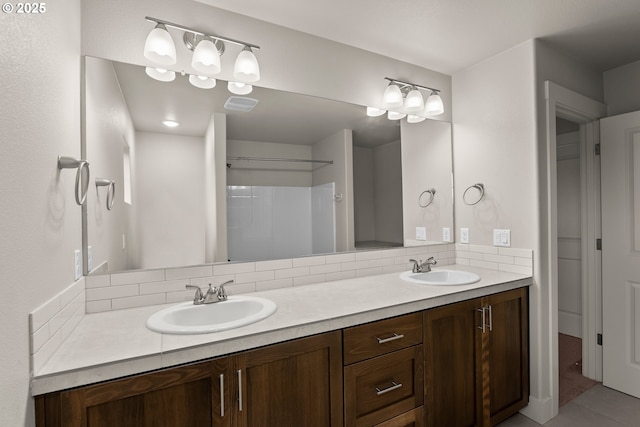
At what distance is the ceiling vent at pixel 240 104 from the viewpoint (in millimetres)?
1750

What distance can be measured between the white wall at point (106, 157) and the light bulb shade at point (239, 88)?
0.54m

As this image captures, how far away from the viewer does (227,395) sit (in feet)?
3.55

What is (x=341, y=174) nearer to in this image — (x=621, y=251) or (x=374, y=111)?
(x=374, y=111)

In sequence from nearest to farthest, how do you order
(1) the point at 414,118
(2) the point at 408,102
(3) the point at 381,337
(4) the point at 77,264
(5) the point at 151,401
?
(5) the point at 151,401 < (4) the point at 77,264 < (3) the point at 381,337 < (2) the point at 408,102 < (1) the point at 414,118

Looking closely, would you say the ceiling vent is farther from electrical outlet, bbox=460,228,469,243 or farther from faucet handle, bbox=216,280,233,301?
electrical outlet, bbox=460,228,469,243

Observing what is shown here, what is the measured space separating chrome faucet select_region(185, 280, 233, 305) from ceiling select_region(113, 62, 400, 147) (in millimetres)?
840

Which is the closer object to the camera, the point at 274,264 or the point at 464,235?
the point at 274,264

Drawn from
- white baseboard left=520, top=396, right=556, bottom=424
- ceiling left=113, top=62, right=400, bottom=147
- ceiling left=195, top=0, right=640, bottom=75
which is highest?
ceiling left=195, top=0, right=640, bottom=75

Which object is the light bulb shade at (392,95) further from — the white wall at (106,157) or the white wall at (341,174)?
the white wall at (106,157)

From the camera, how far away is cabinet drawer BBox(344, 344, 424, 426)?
134 cm

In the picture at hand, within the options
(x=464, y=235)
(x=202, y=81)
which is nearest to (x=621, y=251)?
(x=464, y=235)

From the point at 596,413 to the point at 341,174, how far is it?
7.75ft

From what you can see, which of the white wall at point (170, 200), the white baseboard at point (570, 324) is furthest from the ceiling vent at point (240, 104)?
the white baseboard at point (570, 324)

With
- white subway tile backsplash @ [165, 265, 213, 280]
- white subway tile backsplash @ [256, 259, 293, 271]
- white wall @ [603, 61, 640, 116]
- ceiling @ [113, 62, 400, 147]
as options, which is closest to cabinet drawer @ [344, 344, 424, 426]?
white subway tile backsplash @ [256, 259, 293, 271]
